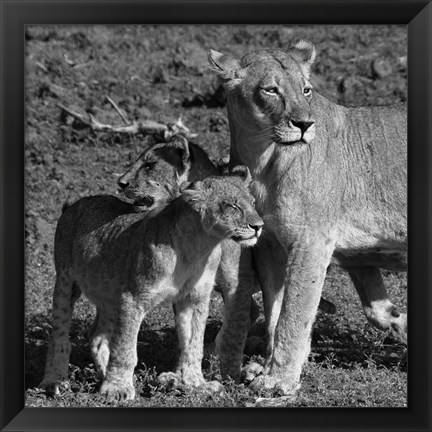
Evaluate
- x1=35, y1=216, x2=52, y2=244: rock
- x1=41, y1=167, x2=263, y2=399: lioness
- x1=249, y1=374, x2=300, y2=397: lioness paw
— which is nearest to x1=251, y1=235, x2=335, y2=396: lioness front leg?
x1=249, y1=374, x2=300, y2=397: lioness paw

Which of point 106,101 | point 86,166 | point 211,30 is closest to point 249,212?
point 86,166

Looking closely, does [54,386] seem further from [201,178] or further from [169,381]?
[201,178]

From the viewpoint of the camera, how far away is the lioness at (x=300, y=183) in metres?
8.01

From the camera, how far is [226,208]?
25.2 ft

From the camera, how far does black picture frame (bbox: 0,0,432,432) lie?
23.0 ft

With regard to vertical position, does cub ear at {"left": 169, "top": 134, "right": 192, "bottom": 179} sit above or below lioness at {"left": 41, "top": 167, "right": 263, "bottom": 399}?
above

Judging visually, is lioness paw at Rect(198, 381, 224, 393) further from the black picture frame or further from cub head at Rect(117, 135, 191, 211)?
cub head at Rect(117, 135, 191, 211)

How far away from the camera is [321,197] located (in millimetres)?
8195

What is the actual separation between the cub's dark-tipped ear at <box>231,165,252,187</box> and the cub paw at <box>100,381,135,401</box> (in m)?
1.53

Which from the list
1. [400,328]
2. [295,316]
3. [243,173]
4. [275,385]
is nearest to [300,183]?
[243,173]
